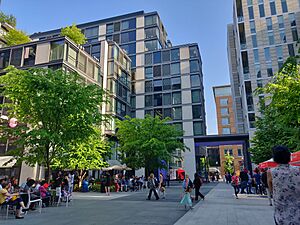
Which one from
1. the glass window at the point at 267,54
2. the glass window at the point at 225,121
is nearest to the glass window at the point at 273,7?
the glass window at the point at 267,54

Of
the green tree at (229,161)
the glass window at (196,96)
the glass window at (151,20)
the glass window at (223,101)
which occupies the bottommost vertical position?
the green tree at (229,161)

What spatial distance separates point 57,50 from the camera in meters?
30.3

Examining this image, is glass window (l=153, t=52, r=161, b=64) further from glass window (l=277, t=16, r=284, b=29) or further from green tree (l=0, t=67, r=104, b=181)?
green tree (l=0, t=67, r=104, b=181)

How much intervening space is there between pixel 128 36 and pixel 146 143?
1313 inches

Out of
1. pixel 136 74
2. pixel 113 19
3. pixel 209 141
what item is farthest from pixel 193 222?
pixel 113 19

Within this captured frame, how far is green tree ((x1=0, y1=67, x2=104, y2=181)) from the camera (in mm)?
14345

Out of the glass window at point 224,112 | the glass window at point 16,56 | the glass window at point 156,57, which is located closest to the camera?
the glass window at point 16,56

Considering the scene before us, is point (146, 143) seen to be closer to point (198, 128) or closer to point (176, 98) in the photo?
point (198, 128)

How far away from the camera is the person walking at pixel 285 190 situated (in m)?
3.11

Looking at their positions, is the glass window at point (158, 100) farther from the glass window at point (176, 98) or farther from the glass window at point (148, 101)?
the glass window at point (176, 98)

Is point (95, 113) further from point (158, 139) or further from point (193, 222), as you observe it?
point (158, 139)

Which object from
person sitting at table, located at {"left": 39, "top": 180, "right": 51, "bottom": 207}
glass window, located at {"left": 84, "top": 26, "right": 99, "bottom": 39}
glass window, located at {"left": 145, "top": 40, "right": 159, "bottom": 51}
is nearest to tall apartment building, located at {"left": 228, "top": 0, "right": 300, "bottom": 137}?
glass window, located at {"left": 145, "top": 40, "right": 159, "bottom": 51}

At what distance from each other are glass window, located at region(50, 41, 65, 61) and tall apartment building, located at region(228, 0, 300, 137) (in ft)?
100

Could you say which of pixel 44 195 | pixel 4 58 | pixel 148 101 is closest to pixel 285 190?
pixel 44 195
